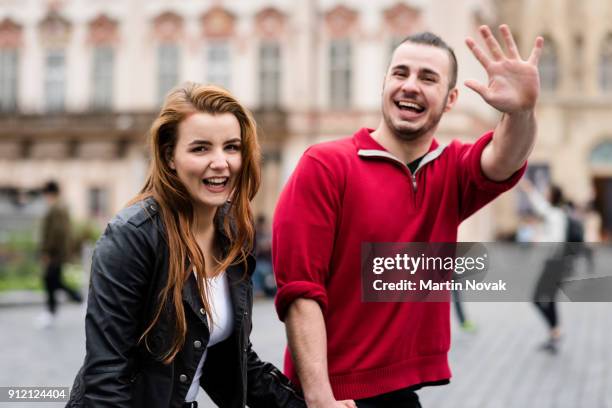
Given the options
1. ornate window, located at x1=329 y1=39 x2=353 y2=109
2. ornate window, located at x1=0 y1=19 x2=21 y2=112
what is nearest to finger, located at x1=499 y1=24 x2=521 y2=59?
ornate window, located at x1=329 y1=39 x2=353 y2=109

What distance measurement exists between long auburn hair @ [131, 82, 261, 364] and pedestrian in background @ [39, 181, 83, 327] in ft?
33.2

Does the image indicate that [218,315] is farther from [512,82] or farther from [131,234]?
[512,82]

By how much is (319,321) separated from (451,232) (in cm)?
58

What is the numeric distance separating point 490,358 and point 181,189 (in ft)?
24.2

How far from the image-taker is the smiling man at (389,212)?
2.91 metres

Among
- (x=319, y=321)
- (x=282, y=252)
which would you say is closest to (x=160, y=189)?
(x=282, y=252)

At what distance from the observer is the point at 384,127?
10.4 ft

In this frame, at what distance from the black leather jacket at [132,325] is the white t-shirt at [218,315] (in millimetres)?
91

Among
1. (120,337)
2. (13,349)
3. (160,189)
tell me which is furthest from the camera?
(13,349)

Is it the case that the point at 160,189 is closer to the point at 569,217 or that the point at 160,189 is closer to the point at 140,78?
the point at 569,217

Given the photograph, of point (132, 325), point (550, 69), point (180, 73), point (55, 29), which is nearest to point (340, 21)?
point (180, 73)

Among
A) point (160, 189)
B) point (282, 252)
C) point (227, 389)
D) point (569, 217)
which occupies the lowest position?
point (569, 217)

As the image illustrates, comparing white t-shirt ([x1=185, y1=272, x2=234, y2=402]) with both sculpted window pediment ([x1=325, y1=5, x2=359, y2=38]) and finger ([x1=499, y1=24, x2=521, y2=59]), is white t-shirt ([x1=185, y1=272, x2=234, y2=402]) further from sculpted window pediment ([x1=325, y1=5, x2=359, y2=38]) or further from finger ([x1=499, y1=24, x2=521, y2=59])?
sculpted window pediment ([x1=325, y1=5, x2=359, y2=38])

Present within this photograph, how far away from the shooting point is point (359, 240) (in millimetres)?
2998
